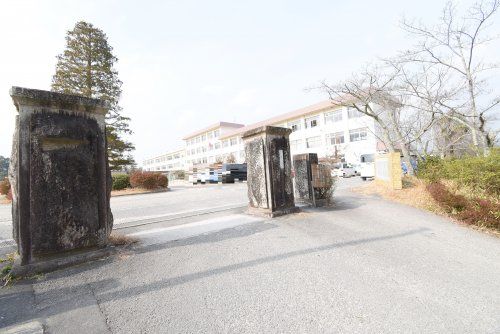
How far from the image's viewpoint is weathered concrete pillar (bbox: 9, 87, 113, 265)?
326 centimetres

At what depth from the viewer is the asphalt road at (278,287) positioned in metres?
2.31

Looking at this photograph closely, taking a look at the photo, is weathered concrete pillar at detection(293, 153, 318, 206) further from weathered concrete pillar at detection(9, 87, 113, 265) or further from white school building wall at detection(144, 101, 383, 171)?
white school building wall at detection(144, 101, 383, 171)

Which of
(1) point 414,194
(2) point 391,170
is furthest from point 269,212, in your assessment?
(2) point 391,170

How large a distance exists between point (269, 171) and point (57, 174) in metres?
4.04

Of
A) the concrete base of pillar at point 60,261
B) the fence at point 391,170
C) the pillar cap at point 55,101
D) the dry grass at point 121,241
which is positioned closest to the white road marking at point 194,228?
the dry grass at point 121,241

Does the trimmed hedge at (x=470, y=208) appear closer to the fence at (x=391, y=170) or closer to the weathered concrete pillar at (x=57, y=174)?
the fence at (x=391, y=170)

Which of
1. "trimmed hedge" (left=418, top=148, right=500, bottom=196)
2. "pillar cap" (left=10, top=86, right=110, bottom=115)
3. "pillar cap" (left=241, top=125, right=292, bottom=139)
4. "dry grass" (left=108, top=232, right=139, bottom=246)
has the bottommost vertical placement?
"dry grass" (left=108, top=232, right=139, bottom=246)

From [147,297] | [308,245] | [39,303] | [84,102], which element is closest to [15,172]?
[84,102]

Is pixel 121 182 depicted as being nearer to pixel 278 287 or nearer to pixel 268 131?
pixel 268 131

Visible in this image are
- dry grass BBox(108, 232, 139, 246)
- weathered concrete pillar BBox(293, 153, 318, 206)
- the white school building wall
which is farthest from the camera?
the white school building wall

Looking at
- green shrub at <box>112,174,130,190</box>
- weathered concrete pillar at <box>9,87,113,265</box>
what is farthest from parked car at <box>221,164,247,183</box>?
weathered concrete pillar at <box>9,87,113,265</box>

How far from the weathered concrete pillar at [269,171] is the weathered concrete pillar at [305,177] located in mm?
1082

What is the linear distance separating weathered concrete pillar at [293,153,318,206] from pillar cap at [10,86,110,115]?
210 inches

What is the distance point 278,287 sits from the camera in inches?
113
